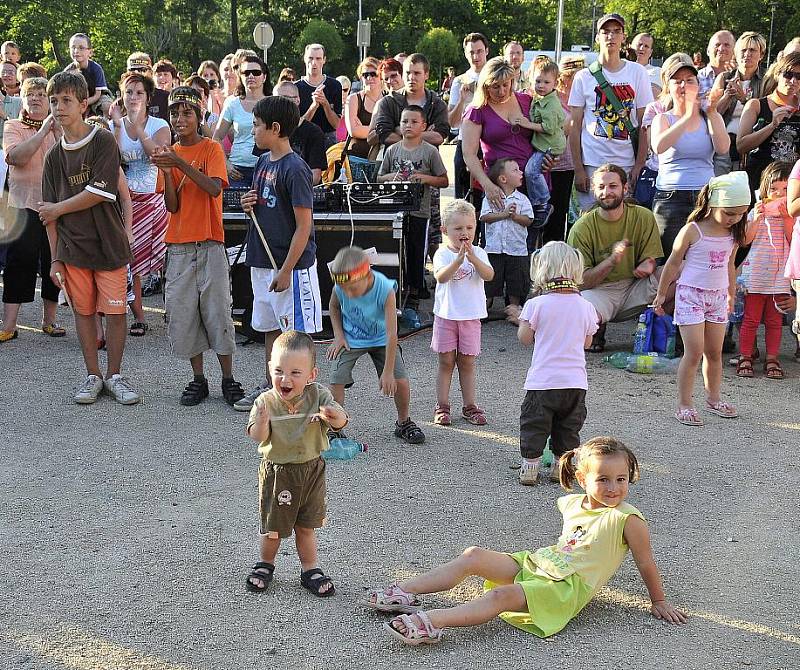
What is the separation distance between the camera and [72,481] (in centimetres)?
503

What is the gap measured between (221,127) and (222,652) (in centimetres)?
638

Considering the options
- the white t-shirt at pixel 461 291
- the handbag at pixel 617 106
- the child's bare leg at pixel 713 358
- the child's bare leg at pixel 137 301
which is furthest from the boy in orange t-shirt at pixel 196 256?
the handbag at pixel 617 106

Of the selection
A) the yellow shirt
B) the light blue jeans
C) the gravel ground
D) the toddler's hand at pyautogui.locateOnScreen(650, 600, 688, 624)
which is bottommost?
the gravel ground

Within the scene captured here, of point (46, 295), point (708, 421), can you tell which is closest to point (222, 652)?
point (708, 421)

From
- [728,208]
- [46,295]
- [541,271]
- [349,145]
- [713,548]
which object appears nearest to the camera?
[713,548]

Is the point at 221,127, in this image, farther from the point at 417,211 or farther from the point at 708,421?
the point at 708,421

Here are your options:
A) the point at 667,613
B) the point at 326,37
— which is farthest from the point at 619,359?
the point at 326,37

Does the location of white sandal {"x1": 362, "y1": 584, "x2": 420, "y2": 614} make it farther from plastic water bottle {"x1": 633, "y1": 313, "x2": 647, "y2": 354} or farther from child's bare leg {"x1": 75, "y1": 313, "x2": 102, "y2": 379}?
plastic water bottle {"x1": 633, "y1": 313, "x2": 647, "y2": 354}

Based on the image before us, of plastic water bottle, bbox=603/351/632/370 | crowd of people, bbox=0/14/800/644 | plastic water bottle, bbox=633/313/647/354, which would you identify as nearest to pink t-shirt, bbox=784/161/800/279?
crowd of people, bbox=0/14/800/644

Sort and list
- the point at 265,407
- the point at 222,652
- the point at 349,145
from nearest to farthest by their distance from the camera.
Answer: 1. the point at 222,652
2. the point at 265,407
3. the point at 349,145

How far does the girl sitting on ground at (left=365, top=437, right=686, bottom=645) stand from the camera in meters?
3.64

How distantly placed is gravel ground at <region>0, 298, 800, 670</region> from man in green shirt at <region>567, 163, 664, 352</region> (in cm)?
76

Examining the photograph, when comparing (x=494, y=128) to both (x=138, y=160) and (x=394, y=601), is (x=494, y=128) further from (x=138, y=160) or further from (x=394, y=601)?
(x=394, y=601)

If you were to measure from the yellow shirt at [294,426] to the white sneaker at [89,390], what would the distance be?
111 inches
